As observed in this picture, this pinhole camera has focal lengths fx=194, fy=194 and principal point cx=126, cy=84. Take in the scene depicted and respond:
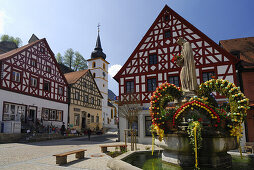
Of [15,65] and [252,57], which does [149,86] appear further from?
[15,65]

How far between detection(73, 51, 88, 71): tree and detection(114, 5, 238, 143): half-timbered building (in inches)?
1189

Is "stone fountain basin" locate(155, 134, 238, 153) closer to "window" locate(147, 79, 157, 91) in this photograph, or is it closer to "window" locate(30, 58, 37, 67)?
"window" locate(147, 79, 157, 91)

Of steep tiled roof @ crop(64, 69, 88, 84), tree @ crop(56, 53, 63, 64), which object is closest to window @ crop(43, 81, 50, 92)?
steep tiled roof @ crop(64, 69, 88, 84)

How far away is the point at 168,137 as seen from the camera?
5.88 meters

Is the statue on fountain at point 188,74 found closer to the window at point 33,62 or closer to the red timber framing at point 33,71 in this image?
the red timber framing at point 33,71

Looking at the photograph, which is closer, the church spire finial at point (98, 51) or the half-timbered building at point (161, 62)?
the half-timbered building at point (161, 62)

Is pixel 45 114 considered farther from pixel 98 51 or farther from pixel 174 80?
pixel 98 51

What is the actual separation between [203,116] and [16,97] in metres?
18.8

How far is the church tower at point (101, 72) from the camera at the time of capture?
4412 centimetres

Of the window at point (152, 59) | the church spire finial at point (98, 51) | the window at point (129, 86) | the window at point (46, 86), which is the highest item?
the church spire finial at point (98, 51)

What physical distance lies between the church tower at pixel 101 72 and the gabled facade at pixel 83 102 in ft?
19.9

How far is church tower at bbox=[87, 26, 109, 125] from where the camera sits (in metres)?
44.1

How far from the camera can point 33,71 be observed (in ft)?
72.9

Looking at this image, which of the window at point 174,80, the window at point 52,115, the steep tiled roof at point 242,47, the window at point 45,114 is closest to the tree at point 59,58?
the window at point 52,115
